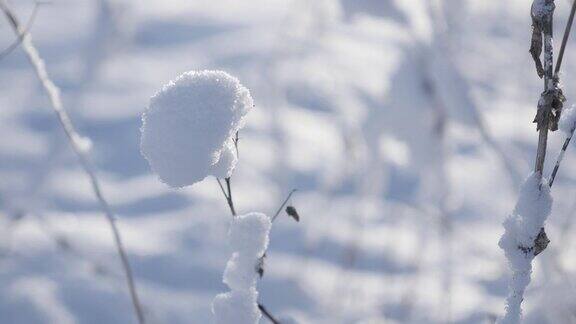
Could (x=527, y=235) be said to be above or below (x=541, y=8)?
below

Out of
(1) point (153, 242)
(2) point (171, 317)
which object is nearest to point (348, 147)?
(2) point (171, 317)

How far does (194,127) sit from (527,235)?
0.40 metres

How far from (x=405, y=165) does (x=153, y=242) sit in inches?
51.2

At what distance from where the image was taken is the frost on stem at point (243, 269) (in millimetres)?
807

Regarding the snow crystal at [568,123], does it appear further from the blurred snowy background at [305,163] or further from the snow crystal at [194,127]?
the blurred snowy background at [305,163]

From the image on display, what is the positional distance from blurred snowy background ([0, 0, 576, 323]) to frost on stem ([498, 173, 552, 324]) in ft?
2.66

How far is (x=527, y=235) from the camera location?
78 centimetres

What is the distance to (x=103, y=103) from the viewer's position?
366 centimetres

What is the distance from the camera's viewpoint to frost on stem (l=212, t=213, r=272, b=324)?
807 millimetres

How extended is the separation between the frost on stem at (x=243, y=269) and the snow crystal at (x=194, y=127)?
0.07 m

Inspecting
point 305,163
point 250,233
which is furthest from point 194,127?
point 305,163

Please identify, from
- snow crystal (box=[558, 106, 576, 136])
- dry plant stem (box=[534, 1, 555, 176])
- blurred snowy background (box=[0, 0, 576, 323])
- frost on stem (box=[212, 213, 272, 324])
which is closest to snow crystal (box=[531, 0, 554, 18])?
dry plant stem (box=[534, 1, 555, 176])

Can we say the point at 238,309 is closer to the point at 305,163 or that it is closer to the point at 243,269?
the point at 243,269

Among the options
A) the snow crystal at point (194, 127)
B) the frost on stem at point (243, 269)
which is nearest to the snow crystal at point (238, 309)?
the frost on stem at point (243, 269)
